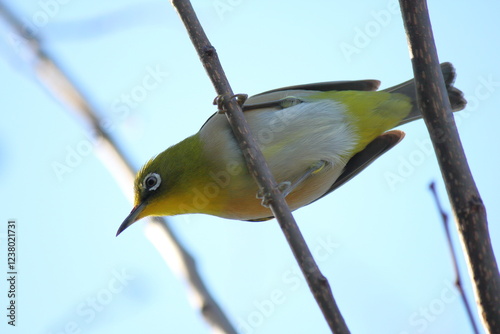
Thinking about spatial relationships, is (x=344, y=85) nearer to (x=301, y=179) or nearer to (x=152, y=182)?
(x=301, y=179)

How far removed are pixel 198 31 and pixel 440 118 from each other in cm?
147

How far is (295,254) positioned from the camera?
2463 millimetres

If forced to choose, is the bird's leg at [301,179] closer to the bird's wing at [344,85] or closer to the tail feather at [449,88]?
the bird's wing at [344,85]

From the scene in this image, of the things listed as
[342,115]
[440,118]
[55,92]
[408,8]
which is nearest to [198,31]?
[408,8]

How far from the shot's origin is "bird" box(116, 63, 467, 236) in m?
4.28

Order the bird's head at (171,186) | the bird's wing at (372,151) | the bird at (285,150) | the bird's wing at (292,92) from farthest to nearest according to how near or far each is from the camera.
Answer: the bird's wing at (372,151), the bird's wing at (292,92), the bird's head at (171,186), the bird at (285,150)

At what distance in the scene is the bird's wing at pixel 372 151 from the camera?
16.5 ft

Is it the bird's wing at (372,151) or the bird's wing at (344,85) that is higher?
the bird's wing at (344,85)

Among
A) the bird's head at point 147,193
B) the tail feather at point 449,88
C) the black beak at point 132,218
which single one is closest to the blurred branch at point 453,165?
the tail feather at point 449,88

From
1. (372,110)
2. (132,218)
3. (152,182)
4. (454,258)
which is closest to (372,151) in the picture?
(372,110)

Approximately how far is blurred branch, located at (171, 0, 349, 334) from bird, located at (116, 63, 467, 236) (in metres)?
1.06

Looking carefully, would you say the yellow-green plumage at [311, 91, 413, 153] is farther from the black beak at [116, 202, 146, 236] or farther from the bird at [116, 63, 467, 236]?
the black beak at [116, 202, 146, 236]

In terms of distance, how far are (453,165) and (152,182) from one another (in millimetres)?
2612

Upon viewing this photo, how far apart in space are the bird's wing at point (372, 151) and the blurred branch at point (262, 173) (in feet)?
6.94
